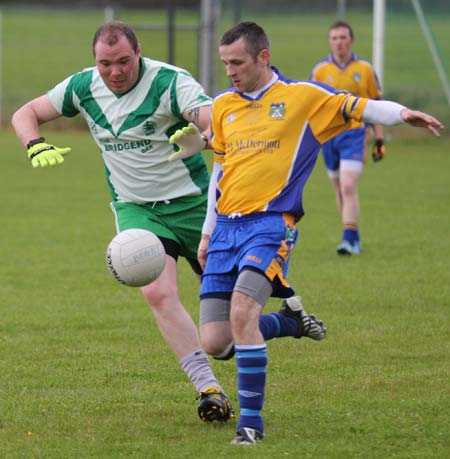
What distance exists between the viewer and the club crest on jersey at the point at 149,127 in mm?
6258

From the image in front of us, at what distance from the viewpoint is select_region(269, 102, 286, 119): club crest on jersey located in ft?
19.2

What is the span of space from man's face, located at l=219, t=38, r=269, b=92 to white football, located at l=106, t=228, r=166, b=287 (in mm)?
910

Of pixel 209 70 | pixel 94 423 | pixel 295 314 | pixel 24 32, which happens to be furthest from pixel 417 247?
pixel 24 32

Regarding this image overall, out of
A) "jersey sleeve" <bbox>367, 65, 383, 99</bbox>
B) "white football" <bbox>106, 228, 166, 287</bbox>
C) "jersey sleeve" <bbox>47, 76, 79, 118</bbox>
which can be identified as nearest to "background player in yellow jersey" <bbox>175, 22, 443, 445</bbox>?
"white football" <bbox>106, 228, 166, 287</bbox>

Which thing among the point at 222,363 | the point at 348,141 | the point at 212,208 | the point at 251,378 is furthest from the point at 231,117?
the point at 348,141

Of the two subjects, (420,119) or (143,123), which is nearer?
(420,119)

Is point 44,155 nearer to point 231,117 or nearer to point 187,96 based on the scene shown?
point 187,96

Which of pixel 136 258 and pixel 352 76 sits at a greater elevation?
pixel 136 258

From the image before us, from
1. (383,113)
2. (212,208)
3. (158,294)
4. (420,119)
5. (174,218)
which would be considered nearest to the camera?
(420,119)

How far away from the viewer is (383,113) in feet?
18.4

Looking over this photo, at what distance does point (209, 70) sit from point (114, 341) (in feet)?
61.5

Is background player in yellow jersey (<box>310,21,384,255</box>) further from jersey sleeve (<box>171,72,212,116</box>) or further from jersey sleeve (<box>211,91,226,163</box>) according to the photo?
jersey sleeve (<box>211,91,226,163</box>)

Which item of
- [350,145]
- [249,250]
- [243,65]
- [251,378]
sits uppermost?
[243,65]

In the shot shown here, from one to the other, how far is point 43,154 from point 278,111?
124cm
